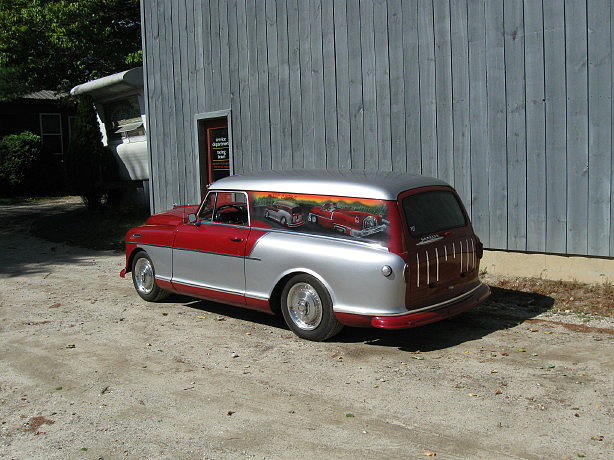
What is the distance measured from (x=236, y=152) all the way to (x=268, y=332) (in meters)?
6.00

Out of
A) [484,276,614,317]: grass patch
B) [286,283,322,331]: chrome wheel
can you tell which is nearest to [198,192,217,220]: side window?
[286,283,322,331]: chrome wheel

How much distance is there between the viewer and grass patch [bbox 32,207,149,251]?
14.5 metres

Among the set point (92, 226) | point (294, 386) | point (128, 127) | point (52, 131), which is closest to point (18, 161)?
point (52, 131)

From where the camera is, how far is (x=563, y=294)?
818 cm

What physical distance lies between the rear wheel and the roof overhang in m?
9.19

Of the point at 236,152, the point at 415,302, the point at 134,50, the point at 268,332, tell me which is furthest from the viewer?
the point at 134,50

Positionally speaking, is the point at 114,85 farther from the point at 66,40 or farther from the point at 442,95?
the point at 442,95

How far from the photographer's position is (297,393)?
544cm

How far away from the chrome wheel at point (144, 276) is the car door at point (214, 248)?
0.65m

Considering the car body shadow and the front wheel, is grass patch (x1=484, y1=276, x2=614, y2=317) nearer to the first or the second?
the car body shadow

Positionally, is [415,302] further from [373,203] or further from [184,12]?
[184,12]

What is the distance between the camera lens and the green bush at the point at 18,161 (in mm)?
26281

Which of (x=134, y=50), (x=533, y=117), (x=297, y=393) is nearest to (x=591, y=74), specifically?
(x=533, y=117)

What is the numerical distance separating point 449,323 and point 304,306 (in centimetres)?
173
